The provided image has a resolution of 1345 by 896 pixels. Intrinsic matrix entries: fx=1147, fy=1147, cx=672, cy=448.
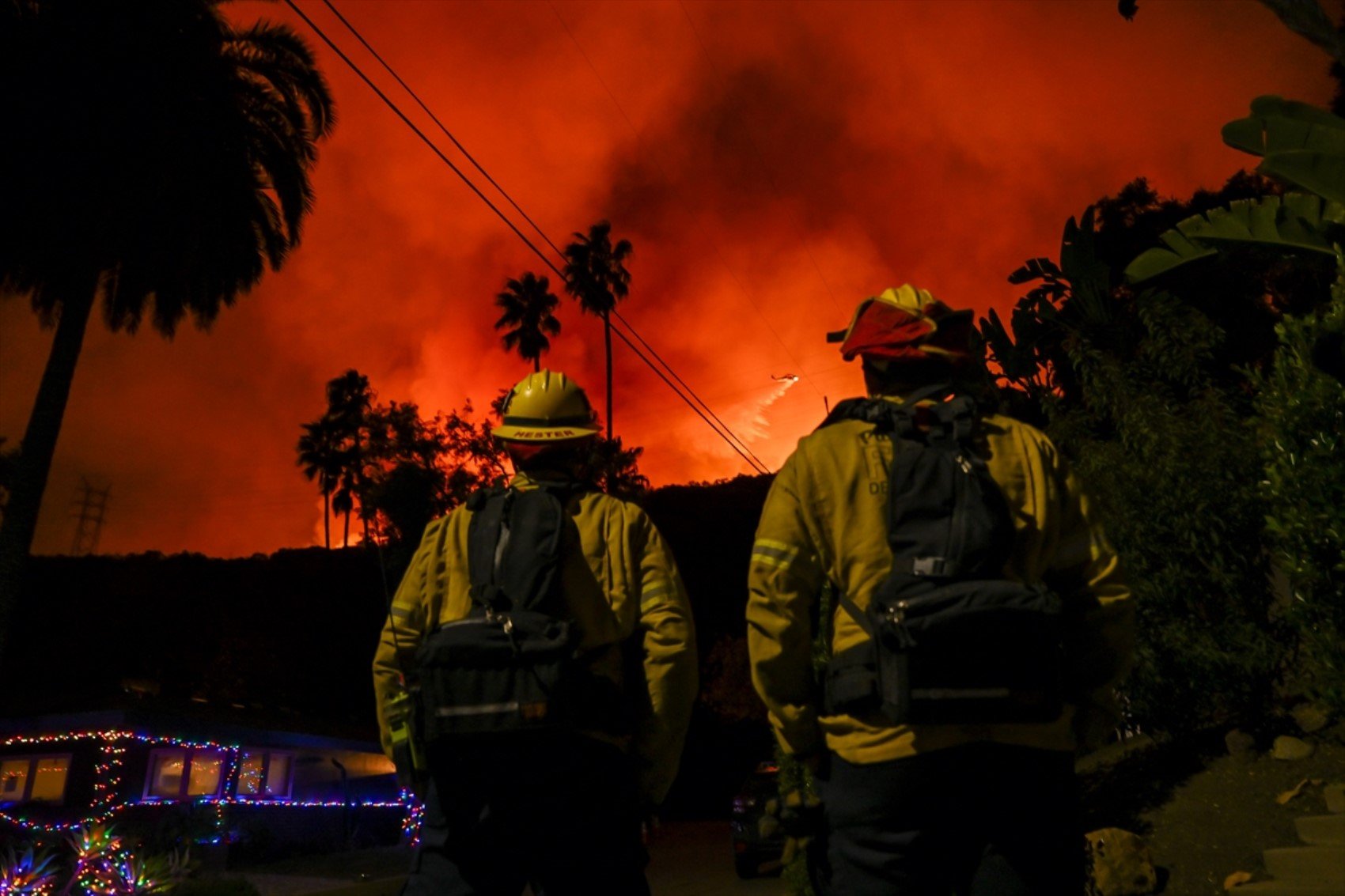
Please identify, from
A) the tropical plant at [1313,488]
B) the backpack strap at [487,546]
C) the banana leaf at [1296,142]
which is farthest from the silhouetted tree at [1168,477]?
the backpack strap at [487,546]

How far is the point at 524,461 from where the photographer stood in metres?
3.52

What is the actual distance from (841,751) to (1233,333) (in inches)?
1102

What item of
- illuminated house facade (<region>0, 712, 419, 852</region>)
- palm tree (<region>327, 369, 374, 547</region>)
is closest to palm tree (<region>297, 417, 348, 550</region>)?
palm tree (<region>327, 369, 374, 547</region>)

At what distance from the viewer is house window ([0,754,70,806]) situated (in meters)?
20.4

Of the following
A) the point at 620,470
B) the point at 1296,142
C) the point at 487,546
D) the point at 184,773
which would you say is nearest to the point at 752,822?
the point at 184,773

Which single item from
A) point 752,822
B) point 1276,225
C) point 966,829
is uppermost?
point 1276,225

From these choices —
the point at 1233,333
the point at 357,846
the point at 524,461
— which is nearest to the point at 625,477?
the point at 357,846

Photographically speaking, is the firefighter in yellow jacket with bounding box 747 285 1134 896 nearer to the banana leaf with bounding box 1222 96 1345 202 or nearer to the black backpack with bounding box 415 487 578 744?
the black backpack with bounding box 415 487 578 744

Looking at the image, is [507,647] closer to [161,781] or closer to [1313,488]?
[1313,488]

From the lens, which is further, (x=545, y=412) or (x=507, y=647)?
(x=545, y=412)

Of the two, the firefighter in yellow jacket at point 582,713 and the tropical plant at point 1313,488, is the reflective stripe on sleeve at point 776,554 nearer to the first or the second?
the firefighter in yellow jacket at point 582,713

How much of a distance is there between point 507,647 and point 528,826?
Result: 443 mm

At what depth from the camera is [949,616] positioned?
2348 millimetres

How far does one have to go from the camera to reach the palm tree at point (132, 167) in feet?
66.8
